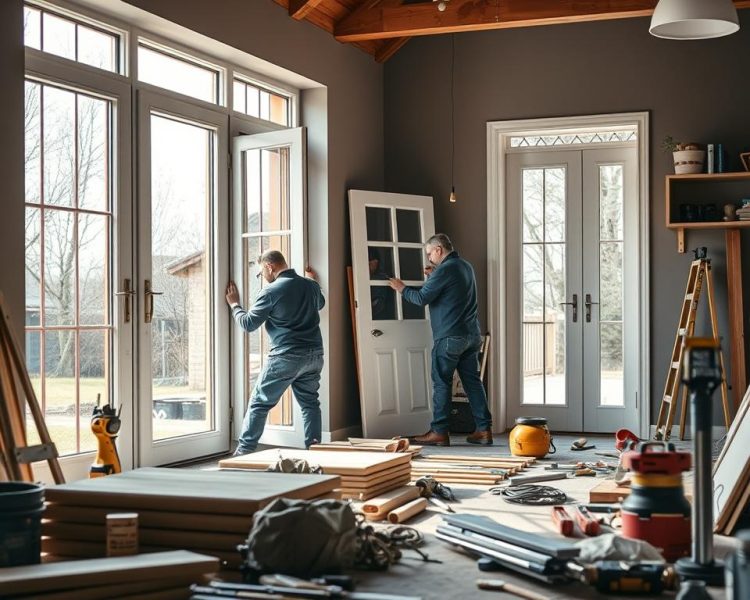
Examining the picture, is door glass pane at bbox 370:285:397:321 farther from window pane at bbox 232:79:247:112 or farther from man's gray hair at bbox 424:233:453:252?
window pane at bbox 232:79:247:112

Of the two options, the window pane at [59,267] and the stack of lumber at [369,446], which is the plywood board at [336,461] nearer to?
the stack of lumber at [369,446]

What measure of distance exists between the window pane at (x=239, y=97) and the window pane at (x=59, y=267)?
7.16 ft

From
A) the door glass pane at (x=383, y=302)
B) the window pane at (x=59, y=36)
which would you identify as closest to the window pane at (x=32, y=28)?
the window pane at (x=59, y=36)

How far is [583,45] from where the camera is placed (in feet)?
28.8

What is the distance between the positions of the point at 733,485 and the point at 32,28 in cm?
446

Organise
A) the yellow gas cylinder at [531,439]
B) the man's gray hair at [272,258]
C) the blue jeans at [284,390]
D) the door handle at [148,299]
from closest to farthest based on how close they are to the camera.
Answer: the door handle at [148,299] < the blue jeans at [284,390] < the man's gray hair at [272,258] < the yellow gas cylinder at [531,439]

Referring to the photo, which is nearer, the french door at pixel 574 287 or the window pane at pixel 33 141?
the window pane at pixel 33 141

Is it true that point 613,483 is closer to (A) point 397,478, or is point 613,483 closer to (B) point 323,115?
(A) point 397,478

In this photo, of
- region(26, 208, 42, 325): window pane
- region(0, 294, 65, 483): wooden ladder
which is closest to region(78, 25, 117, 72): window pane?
region(26, 208, 42, 325): window pane

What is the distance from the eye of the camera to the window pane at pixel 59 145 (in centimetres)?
570

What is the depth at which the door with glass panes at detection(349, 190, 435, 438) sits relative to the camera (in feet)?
27.8

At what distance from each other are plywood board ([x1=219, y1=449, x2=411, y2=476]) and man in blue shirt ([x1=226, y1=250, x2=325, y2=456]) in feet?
2.77

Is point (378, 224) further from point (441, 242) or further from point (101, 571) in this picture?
point (101, 571)

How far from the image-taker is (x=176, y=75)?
697cm
